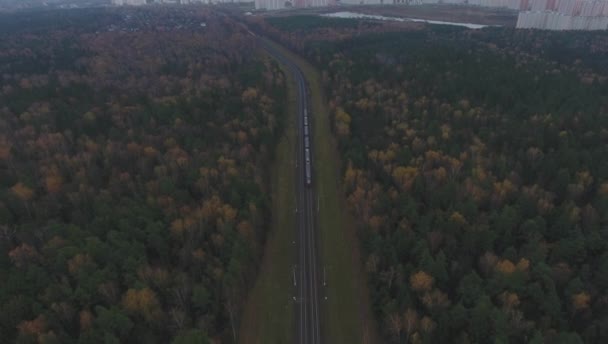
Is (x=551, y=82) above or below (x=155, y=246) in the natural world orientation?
above

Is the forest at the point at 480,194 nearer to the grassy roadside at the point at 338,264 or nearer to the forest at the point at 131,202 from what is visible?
the grassy roadside at the point at 338,264

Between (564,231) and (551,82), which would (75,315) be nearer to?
(564,231)

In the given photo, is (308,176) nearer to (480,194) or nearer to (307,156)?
(307,156)

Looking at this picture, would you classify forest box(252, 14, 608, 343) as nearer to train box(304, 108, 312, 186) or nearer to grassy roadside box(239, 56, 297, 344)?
train box(304, 108, 312, 186)

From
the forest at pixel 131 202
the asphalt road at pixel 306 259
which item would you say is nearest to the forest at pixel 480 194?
the asphalt road at pixel 306 259

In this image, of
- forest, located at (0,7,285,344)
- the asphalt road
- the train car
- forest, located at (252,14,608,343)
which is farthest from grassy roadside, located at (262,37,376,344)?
forest, located at (0,7,285,344)

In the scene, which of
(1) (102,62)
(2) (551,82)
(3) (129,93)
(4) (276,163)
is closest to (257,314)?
(4) (276,163)
